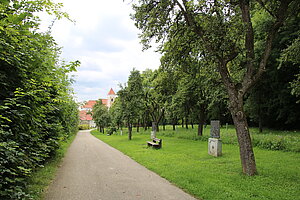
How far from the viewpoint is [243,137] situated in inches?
297

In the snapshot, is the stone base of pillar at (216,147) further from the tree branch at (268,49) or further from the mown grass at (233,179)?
the tree branch at (268,49)

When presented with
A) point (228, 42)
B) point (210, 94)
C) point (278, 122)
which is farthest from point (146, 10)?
point (278, 122)

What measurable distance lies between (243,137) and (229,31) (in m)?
3.89

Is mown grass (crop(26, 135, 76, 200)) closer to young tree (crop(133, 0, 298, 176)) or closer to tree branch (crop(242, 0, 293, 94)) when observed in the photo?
young tree (crop(133, 0, 298, 176))

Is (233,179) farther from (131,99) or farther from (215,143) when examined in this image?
(131,99)

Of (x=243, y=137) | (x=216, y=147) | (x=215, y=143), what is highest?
(x=243, y=137)

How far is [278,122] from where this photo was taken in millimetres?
29266

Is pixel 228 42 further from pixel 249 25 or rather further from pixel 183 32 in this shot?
pixel 183 32

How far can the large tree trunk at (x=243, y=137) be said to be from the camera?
24.3ft

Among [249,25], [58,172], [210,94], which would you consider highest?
[249,25]

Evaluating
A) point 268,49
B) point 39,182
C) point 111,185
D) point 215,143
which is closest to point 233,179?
point 111,185

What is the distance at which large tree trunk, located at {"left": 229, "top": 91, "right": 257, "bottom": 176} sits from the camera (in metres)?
7.39

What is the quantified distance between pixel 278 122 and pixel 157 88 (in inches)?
680

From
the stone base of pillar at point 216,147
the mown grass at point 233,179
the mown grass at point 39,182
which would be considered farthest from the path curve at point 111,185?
the stone base of pillar at point 216,147
